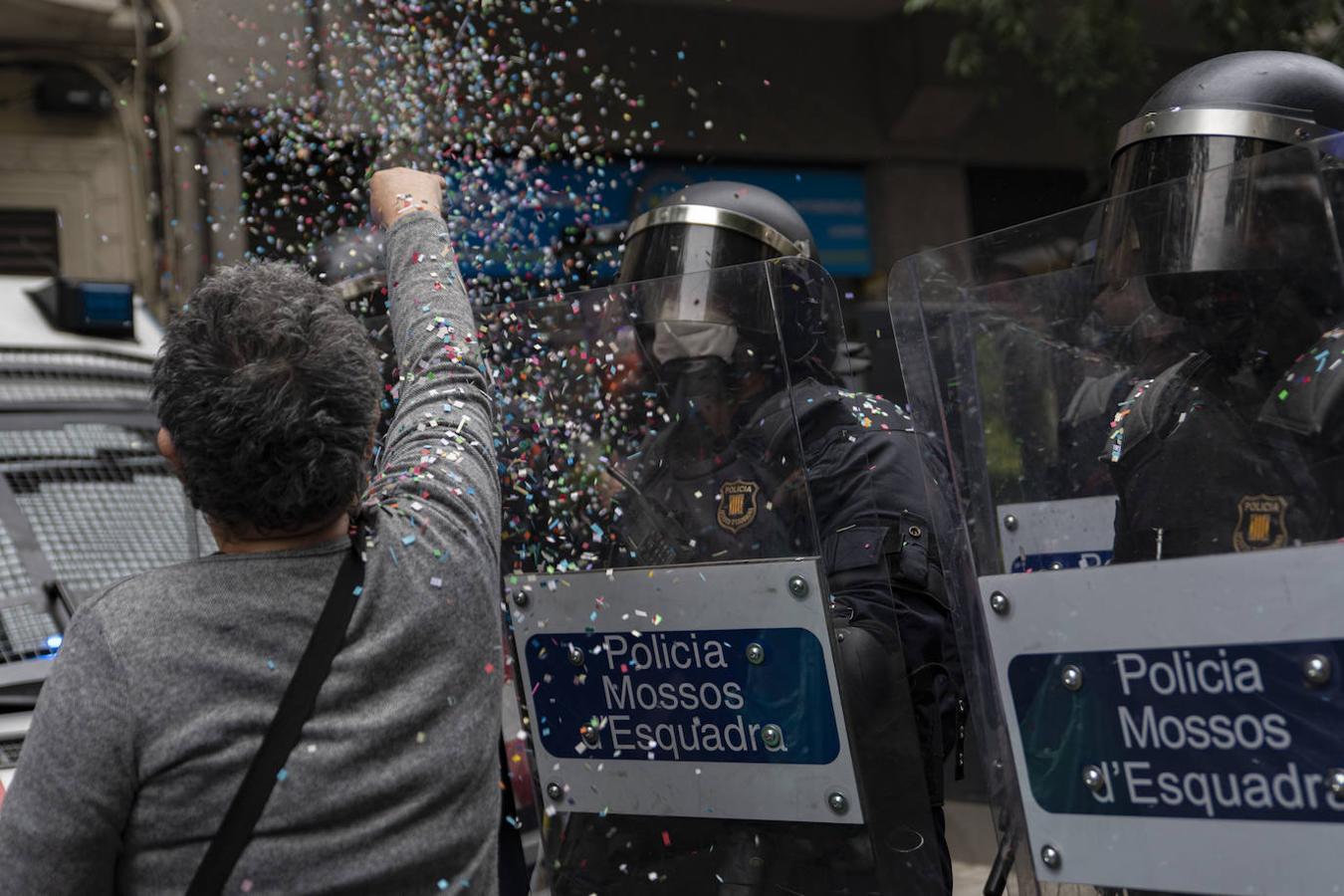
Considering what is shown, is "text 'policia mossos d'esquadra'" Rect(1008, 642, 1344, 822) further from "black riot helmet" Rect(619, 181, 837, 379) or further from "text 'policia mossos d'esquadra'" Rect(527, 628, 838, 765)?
"black riot helmet" Rect(619, 181, 837, 379)

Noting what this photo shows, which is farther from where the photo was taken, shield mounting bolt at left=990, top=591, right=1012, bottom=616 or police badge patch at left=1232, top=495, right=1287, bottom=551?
shield mounting bolt at left=990, top=591, right=1012, bottom=616

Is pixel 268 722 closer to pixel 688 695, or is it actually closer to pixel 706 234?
pixel 688 695

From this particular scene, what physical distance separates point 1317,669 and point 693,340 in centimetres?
105

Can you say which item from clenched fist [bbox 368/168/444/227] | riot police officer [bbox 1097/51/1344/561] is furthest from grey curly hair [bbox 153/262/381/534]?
riot police officer [bbox 1097/51/1344/561]

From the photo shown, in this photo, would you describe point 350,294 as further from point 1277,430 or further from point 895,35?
point 895,35

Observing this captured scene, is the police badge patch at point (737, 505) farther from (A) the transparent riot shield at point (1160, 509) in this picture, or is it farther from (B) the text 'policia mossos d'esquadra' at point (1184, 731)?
(B) the text 'policia mossos d'esquadra' at point (1184, 731)

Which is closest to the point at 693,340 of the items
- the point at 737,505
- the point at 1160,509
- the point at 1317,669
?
the point at 737,505

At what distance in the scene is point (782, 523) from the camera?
217 centimetres

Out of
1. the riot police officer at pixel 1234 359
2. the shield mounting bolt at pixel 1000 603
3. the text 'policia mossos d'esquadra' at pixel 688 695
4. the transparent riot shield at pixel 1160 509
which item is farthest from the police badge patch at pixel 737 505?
the riot police officer at pixel 1234 359

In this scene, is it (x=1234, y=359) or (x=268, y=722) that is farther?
(x=1234, y=359)

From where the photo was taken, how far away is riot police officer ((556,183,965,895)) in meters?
2.16

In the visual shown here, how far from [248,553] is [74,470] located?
8.49ft

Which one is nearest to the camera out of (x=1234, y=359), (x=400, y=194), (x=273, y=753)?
(x=273, y=753)

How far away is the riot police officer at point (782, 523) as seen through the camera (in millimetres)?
2164
